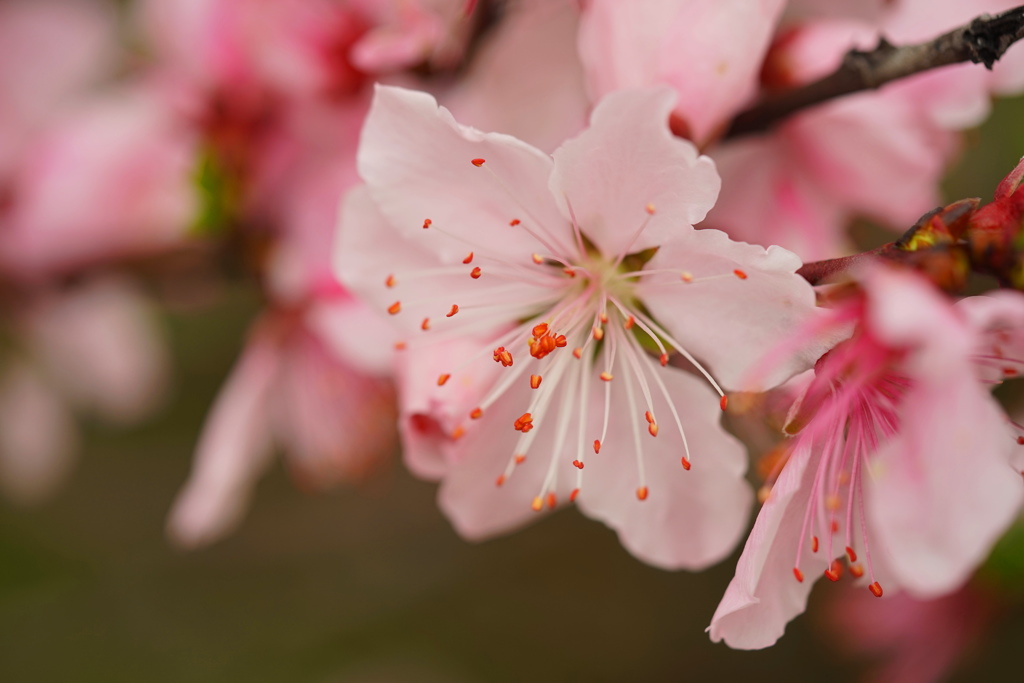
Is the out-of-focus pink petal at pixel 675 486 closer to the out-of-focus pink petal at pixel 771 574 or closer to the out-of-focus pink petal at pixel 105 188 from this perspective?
the out-of-focus pink petal at pixel 771 574

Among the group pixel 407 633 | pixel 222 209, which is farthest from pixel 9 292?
pixel 407 633

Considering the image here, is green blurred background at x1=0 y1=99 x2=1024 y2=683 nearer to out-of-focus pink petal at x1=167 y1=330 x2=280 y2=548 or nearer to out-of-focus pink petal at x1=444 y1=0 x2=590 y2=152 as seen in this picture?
out-of-focus pink petal at x1=167 y1=330 x2=280 y2=548

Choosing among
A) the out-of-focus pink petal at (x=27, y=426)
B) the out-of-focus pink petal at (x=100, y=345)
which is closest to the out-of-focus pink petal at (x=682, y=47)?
the out-of-focus pink petal at (x=100, y=345)

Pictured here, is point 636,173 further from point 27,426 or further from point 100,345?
point 27,426

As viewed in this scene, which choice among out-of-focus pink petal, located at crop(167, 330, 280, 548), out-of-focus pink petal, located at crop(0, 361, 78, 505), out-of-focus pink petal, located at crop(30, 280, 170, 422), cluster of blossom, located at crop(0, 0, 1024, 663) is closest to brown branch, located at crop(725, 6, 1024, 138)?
cluster of blossom, located at crop(0, 0, 1024, 663)

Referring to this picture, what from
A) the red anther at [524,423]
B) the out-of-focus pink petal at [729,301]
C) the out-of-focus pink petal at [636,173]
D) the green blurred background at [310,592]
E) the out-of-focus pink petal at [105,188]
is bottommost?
the green blurred background at [310,592]
